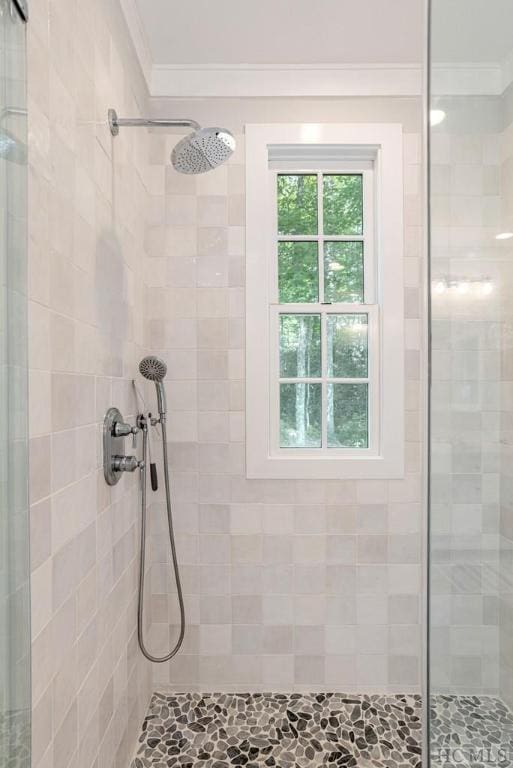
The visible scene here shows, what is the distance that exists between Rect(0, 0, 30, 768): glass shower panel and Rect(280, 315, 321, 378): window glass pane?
1.41 meters

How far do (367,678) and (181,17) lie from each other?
2.66m

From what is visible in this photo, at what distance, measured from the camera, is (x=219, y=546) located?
81.7 inches

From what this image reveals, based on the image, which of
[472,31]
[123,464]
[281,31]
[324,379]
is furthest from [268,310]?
[472,31]

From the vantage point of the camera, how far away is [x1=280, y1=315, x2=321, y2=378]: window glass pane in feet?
7.11

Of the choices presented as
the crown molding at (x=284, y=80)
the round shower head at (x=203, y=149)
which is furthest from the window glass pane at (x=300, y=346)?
the crown molding at (x=284, y=80)

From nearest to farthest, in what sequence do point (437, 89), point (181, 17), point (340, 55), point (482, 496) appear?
point (482, 496) → point (437, 89) → point (181, 17) → point (340, 55)

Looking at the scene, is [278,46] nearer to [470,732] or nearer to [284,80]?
[284,80]

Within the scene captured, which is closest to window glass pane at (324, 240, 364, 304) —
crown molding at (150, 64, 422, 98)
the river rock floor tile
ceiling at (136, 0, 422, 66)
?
crown molding at (150, 64, 422, 98)

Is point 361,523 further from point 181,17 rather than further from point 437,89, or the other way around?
point 181,17

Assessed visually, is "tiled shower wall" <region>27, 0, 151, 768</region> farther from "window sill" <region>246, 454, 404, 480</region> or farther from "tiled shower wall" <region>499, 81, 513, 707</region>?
"tiled shower wall" <region>499, 81, 513, 707</region>

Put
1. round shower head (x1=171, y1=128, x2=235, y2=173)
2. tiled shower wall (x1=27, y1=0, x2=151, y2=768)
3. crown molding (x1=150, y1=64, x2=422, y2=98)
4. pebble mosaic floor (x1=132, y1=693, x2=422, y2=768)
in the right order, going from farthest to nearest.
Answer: crown molding (x1=150, y1=64, x2=422, y2=98)
pebble mosaic floor (x1=132, y1=693, x2=422, y2=768)
round shower head (x1=171, y1=128, x2=235, y2=173)
tiled shower wall (x1=27, y1=0, x2=151, y2=768)

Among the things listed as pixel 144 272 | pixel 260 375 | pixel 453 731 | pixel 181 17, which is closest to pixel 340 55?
pixel 181 17

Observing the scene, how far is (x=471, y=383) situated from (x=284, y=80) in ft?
5.98

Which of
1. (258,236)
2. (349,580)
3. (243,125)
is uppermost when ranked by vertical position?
(243,125)
